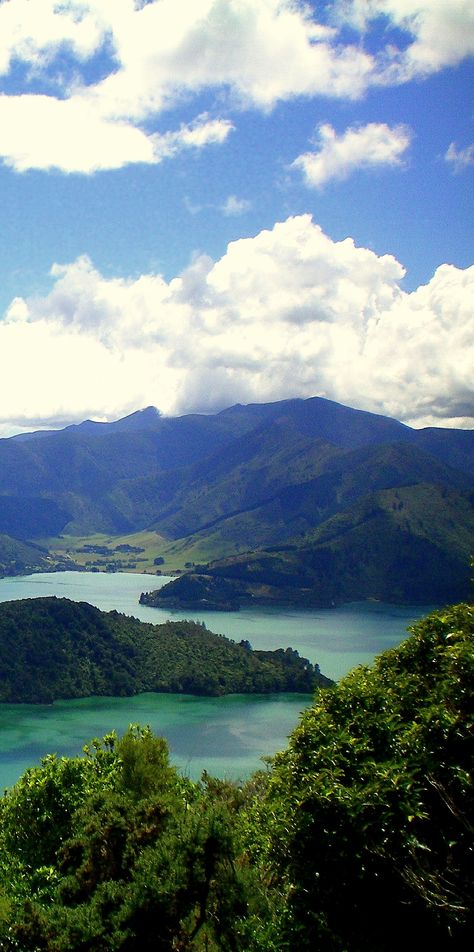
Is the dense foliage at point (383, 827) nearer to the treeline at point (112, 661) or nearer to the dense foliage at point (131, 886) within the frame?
the dense foliage at point (131, 886)

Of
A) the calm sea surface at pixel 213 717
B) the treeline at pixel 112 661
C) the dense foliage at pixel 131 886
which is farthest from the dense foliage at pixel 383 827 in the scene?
the treeline at pixel 112 661

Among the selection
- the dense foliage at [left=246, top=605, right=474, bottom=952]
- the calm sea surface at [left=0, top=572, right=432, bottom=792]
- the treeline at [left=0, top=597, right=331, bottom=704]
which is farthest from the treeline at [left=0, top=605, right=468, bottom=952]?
the treeline at [left=0, top=597, right=331, bottom=704]

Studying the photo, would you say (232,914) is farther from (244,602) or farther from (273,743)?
(244,602)

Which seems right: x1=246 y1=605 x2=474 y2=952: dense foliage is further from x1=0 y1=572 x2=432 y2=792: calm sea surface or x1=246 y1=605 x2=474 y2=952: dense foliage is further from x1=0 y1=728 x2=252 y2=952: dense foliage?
x1=0 y1=572 x2=432 y2=792: calm sea surface

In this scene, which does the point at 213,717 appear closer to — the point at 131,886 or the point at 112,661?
the point at 112,661

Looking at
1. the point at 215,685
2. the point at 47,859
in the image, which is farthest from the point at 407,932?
the point at 215,685

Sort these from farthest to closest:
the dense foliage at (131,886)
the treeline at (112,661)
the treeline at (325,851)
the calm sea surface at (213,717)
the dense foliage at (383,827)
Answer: the treeline at (112,661)
the calm sea surface at (213,717)
the dense foliage at (131,886)
the treeline at (325,851)
the dense foliage at (383,827)
